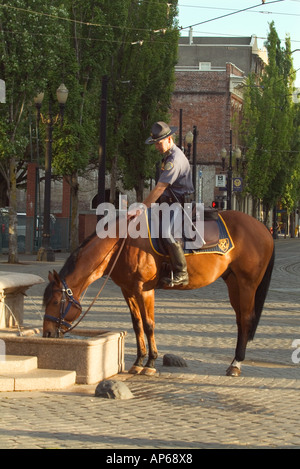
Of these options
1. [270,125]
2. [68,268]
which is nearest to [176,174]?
[68,268]

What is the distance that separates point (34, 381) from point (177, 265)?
1.93 meters

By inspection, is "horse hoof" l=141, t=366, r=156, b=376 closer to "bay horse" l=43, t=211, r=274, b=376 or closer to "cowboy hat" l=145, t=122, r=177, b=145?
"bay horse" l=43, t=211, r=274, b=376

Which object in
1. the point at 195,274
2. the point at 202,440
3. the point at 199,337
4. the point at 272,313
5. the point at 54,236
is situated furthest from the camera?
the point at 54,236

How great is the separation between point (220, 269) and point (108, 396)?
2.31 meters

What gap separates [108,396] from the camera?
321 inches

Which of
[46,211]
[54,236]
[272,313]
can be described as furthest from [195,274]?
[54,236]

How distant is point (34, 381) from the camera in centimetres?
844

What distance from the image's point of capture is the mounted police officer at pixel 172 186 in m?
9.20

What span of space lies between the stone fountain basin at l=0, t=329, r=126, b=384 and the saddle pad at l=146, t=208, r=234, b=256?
109cm

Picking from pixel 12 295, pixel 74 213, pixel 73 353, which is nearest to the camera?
pixel 73 353

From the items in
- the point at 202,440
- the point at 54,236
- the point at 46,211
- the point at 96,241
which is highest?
the point at 96,241

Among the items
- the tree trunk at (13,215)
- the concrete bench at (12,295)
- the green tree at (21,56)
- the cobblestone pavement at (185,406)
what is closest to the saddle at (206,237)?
the cobblestone pavement at (185,406)

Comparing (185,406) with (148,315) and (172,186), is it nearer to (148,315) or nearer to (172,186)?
(148,315)
